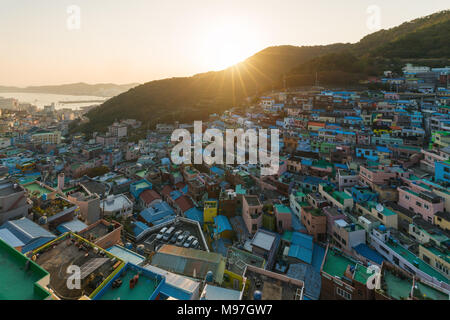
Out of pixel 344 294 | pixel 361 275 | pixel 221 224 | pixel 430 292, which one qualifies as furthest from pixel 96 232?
pixel 430 292

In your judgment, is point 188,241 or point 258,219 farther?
point 258,219

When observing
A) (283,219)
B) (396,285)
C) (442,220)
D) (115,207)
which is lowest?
(396,285)

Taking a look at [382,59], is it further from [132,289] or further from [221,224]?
[132,289]

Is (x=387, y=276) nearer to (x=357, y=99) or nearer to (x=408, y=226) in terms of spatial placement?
(x=408, y=226)

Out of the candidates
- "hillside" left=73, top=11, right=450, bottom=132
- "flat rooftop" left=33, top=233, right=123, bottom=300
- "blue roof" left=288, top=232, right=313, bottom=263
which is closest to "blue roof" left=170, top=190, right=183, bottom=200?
"blue roof" left=288, top=232, right=313, bottom=263

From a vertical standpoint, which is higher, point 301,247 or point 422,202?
point 422,202

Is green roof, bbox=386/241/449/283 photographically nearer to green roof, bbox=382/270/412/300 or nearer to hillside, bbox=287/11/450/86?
green roof, bbox=382/270/412/300
